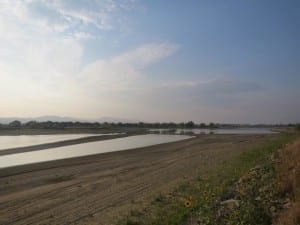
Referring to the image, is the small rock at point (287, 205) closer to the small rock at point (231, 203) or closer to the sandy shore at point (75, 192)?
the small rock at point (231, 203)

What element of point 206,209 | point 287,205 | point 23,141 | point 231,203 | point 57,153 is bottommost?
point 57,153

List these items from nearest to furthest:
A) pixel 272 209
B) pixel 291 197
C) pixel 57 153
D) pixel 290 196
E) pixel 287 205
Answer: pixel 272 209
pixel 287 205
pixel 291 197
pixel 290 196
pixel 57 153

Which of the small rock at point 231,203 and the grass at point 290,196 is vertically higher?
the grass at point 290,196

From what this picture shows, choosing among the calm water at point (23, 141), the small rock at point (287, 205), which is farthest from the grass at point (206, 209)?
the calm water at point (23, 141)

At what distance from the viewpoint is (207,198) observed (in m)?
9.05

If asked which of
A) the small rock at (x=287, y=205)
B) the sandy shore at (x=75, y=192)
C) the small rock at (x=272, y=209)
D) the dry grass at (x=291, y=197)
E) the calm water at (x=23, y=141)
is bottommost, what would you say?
the sandy shore at (x=75, y=192)

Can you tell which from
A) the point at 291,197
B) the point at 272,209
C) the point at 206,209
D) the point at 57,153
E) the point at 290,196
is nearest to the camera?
the point at 272,209

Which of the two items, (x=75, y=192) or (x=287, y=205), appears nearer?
(x=287, y=205)

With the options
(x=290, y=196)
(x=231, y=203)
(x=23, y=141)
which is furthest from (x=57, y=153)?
(x=290, y=196)

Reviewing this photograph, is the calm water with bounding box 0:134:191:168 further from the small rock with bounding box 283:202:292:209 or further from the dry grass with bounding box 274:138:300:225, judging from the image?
the small rock with bounding box 283:202:292:209

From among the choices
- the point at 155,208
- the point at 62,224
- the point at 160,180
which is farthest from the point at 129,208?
the point at 160,180

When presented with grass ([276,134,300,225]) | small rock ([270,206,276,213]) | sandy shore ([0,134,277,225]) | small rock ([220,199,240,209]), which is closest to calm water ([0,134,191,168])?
sandy shore ([0,134,277,225])

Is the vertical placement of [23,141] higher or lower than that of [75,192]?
higher

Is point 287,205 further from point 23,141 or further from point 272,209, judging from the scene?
point 23,141
